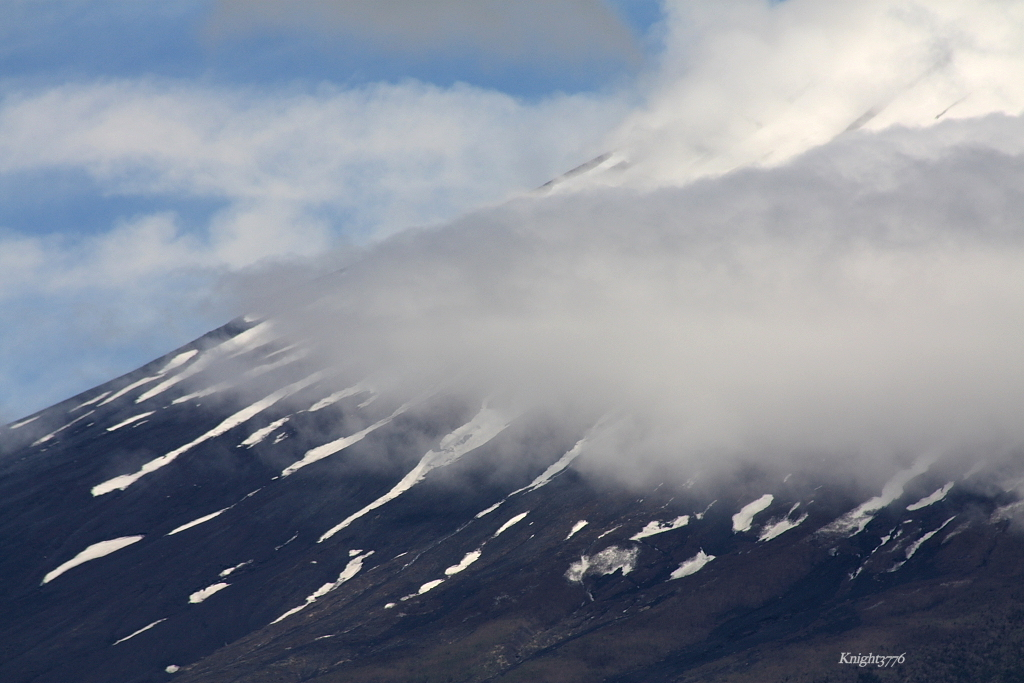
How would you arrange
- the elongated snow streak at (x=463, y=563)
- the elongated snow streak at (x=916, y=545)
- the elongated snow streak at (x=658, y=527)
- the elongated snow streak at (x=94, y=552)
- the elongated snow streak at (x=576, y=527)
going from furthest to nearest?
the elongated snow streak at (x=94, y=552)
the elongated snow streak at (x=576, y=527)
the elongated snow streak at (x=463, y=563)
the elongated snow streak at (x=658, y=527)
the elongated snow streak at (x=916, y=545)

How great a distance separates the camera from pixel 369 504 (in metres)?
183

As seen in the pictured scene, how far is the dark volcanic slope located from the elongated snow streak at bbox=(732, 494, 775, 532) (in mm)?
388

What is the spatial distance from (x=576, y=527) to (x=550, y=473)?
24.2 metres

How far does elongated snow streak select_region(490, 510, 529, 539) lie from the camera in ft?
538

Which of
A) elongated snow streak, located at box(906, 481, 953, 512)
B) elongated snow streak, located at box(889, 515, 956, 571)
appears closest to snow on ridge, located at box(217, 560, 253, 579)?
elongated snow streak, located at box(889, 515, 956, 571)

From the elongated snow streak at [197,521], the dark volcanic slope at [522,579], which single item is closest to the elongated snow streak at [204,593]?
the dark volcanic slope at [522,579]

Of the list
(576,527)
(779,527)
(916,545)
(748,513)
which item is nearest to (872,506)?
(779,527)

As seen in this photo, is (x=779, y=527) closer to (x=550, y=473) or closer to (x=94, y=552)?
(x=550, y=473)

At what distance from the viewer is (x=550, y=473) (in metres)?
183

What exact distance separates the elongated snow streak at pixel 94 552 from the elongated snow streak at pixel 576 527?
7860 cm

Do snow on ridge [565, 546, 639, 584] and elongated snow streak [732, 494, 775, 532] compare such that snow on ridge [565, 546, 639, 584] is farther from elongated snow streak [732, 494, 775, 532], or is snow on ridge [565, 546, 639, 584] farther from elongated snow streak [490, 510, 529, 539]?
elongated snow streak [490, 510, 529, 539]

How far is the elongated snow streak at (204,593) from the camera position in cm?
16519

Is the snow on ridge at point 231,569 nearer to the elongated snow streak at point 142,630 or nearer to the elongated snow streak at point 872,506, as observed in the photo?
the elongated snow streak at point 142,630

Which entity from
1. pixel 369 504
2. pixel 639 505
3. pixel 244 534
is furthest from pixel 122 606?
pixel 639 505
